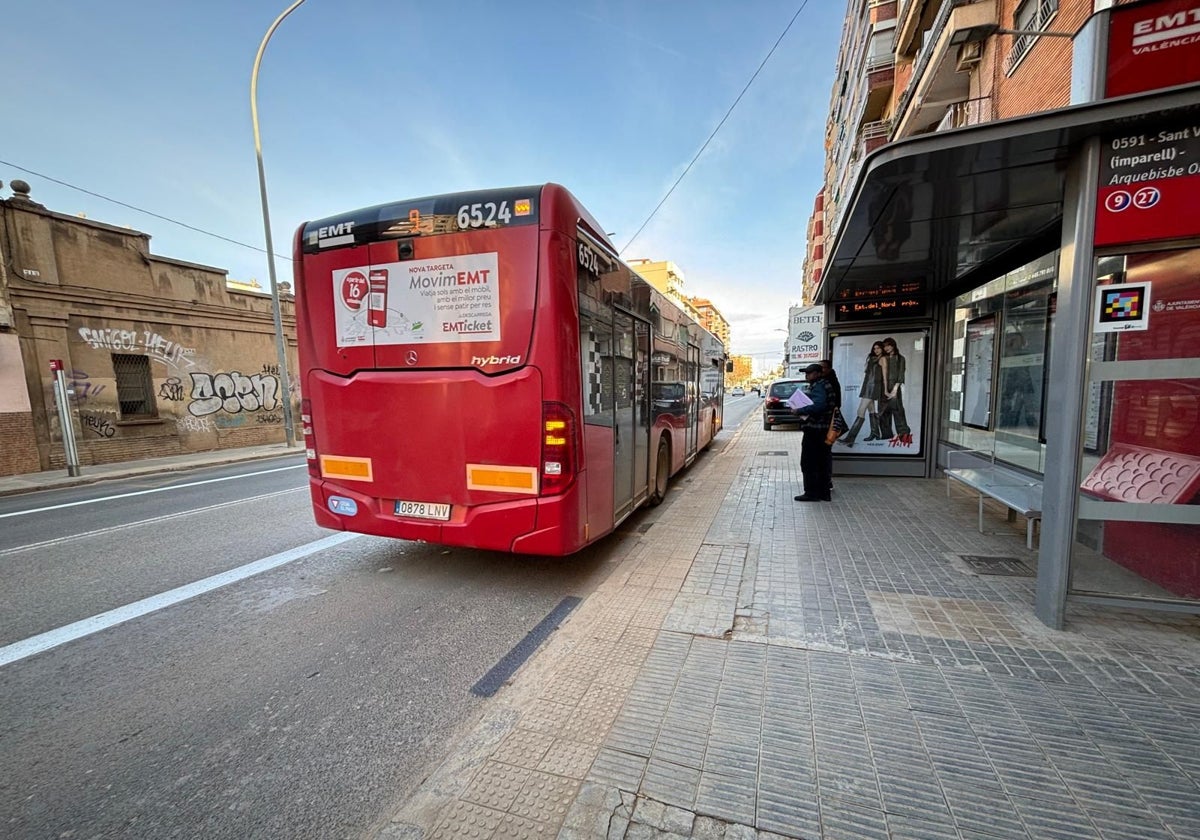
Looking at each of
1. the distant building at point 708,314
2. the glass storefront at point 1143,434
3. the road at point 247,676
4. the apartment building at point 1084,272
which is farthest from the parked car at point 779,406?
the distant building at point 708,314

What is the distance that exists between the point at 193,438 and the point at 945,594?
1827cm

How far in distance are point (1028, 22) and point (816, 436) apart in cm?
764

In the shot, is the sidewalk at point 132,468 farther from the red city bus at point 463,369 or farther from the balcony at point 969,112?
the balcony at point 969,112

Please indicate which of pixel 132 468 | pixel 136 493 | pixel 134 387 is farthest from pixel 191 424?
pixel 136 493

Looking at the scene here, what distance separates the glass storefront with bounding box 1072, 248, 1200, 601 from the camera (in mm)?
2914

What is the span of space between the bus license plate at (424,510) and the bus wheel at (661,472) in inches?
121

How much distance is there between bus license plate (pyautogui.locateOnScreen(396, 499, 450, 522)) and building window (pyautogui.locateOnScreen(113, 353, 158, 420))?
13.9 metres

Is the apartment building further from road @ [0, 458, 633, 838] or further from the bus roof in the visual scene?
road @ [0, 458, 633, 838]

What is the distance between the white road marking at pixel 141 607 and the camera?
3230 millimetres

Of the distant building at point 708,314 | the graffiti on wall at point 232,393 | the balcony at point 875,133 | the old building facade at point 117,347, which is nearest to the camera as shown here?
the old building facade at point 117,347

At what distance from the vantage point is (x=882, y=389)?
25.7 feet

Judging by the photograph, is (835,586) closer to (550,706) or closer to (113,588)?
(550,706)

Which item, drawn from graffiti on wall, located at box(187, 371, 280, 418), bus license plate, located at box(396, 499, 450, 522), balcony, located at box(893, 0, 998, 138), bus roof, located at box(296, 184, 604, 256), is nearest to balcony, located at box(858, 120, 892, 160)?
balcony, located at box(893, 0, 998, 138)

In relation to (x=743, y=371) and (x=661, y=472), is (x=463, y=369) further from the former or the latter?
(x=743, y=371)
